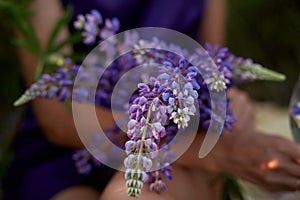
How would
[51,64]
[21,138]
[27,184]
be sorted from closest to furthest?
[51,64] < [27,184] < [21,138]

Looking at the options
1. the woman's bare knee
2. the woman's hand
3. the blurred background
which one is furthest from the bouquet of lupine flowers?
the blurred background

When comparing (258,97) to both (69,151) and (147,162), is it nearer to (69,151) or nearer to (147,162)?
(69,151)

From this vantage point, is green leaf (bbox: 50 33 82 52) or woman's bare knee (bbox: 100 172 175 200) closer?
woman's bare knee (bbox: 100 172 175 200)

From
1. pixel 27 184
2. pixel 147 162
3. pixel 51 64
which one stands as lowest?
pixel 27 184

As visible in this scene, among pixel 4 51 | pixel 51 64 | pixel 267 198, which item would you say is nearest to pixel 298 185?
pixel 267 198

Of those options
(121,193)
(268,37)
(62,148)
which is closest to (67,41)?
(62,148)

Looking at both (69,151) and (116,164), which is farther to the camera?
(69,151)

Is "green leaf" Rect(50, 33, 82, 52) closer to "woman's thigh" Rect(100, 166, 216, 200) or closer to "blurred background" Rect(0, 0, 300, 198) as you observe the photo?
"woman's thigh" Rect(100, 166, 216, 200)
